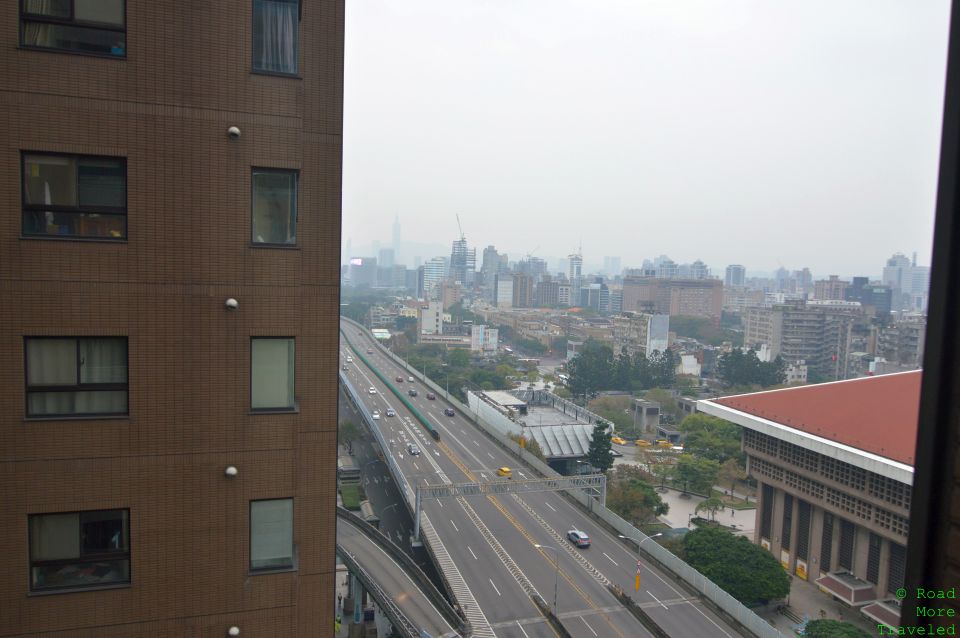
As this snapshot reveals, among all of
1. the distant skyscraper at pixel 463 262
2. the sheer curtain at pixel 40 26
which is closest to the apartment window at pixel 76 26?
the sheer curtain at pixel 40 26

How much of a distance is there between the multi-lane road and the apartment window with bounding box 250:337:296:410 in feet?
45.7

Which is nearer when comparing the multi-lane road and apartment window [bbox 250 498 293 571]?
apartment window [bbox 250 498 293 571]

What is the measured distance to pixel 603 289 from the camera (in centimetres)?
12225

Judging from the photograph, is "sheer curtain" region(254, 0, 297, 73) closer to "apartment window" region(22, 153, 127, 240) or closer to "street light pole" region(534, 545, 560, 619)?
"apartment window" region(22, 153, 127, 240)

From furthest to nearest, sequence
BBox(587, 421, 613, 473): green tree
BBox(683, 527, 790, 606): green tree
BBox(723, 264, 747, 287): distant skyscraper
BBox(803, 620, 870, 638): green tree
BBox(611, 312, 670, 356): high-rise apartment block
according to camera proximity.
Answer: BBox(723, 264, 747, 287): distant skyscraper
BBox(611, 312, 670, 356): high-rise apartment block
BBox(587, 421, 613, 473): green tree
BBox(683, 527, 790, 606): green tree
BBox(803, 620, 870, 638): green tree

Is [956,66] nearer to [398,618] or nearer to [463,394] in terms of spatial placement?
[398,618]

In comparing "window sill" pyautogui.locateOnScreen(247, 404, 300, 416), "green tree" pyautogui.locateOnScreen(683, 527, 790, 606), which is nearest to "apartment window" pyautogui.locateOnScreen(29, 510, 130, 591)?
"window sill" pyautogui.locateOnScreen(247, 404, 300, 416)

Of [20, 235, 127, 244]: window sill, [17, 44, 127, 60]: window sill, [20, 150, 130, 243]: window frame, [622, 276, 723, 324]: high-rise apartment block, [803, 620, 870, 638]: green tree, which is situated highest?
[17, 44, 127, 60]: window sill

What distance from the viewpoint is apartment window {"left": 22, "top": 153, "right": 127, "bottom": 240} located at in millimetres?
3234

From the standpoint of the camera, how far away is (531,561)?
66.5 feet

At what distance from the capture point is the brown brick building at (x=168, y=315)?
324 centimetres

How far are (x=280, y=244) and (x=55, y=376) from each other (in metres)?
1.27

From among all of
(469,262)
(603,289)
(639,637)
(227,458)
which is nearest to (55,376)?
(227,458)

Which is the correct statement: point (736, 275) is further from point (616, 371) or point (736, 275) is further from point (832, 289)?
point (616, 371)
